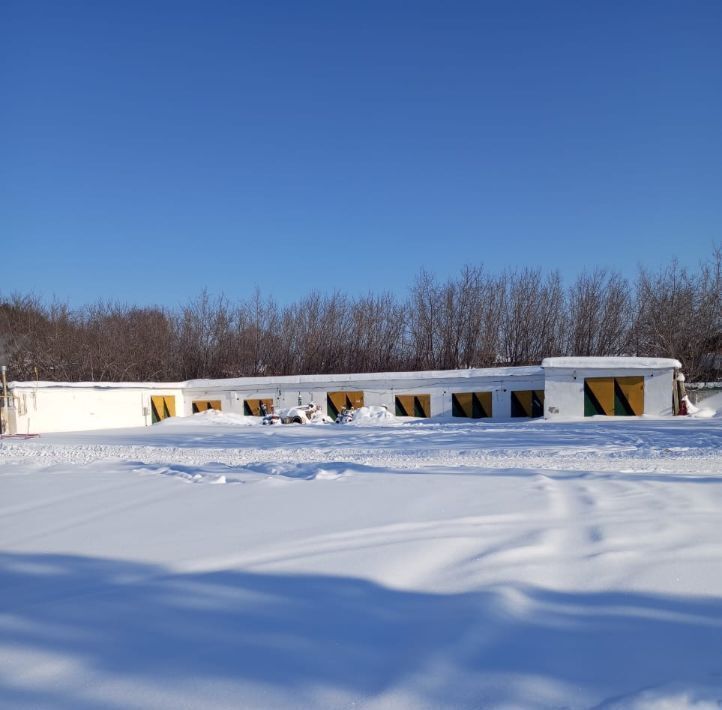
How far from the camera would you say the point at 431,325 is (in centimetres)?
3781

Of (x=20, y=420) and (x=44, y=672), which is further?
(x=20, y=420)

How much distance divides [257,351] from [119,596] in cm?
3596

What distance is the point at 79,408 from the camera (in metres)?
25.2

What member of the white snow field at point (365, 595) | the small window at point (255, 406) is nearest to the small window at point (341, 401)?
the small window at point (255, 406)

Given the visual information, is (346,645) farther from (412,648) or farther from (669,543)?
(669,543)

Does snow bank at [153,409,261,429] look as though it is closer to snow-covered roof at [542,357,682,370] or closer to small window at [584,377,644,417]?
snow-covered roof at [542,357,682,370]

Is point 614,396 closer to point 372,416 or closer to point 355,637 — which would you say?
point 372,416

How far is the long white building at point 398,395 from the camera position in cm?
2194

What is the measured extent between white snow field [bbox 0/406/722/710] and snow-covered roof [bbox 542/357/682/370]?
15.5m

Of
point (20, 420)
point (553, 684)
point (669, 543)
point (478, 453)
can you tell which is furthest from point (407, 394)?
point (553, 684)

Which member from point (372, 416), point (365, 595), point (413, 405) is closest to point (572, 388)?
point (413, 405)

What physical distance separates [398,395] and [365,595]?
869 inches

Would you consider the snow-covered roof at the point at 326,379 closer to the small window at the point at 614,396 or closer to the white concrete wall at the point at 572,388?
the white concrete wall at the point at 572,388

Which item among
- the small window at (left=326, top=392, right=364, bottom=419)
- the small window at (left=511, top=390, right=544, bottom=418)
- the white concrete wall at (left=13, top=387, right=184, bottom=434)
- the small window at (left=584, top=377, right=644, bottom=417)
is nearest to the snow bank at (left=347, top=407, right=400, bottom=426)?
the small window at (left=326, top=392, right=364, bottom=419)
